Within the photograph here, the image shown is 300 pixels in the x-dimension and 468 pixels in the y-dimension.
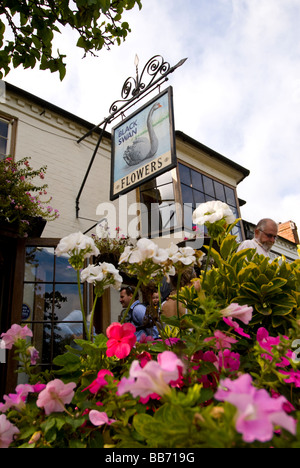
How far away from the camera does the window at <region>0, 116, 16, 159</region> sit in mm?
6093

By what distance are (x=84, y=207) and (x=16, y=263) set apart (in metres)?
2.29

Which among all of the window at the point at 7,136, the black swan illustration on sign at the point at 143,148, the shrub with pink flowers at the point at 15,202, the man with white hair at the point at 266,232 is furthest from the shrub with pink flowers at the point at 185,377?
the window at the point at 7,136

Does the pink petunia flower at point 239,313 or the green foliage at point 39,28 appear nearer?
the pink petunia flower at point 239,313

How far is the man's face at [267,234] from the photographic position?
3457 millimetres

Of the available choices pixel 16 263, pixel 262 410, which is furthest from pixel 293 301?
pixel 16 263

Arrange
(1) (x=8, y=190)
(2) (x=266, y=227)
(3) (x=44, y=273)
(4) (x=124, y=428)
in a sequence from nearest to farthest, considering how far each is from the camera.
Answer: (4) (x=124, y=428)
(2) (x=266, y=227)
(1) (x=8, y=190)
(3) (x=44, y=273)

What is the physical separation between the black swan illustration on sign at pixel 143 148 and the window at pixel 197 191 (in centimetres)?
298

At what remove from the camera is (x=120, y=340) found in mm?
1132

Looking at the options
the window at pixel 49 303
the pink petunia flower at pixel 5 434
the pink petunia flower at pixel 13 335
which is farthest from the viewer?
the window at pixel 49 303

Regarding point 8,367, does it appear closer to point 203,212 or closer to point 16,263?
point 16,263

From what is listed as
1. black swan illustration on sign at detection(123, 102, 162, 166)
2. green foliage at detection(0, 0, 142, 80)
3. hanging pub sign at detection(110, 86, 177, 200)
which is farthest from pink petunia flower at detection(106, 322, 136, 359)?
black swan illustration on sign at detection(123, 102, 162, 166)

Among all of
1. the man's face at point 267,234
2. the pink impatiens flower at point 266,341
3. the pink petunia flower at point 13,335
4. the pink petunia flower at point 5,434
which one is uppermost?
the man's face at point 267,234

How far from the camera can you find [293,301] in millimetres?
1266

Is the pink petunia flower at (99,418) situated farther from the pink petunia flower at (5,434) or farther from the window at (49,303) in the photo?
the window at (49,303)
